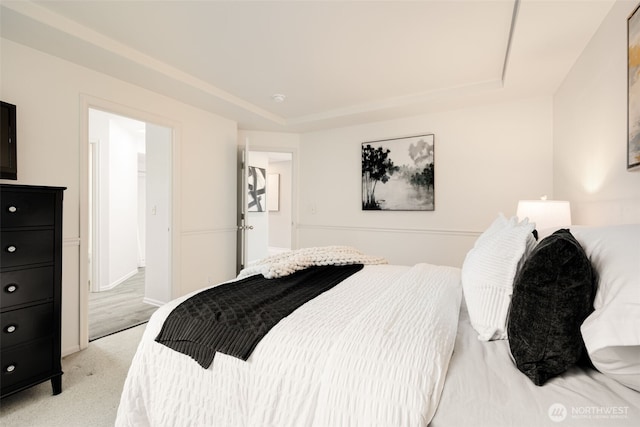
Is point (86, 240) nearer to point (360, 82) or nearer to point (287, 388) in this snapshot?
point (287, 388)

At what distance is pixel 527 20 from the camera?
1805 millimetres

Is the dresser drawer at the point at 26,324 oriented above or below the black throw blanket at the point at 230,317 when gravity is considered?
below

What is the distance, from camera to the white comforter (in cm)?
85

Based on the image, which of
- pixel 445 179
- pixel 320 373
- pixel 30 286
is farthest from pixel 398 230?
pixel 30 286

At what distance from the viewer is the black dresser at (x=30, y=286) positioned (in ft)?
5.29

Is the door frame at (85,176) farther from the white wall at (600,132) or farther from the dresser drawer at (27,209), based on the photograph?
the white wall at (600,132)

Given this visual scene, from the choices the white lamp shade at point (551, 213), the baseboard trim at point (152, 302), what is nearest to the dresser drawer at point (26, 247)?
the baseboard trim at point (152, 302)

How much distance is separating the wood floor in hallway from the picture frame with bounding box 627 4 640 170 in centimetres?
387

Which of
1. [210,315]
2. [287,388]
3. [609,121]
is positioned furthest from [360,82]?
[287,388]

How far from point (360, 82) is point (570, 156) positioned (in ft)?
6.28
